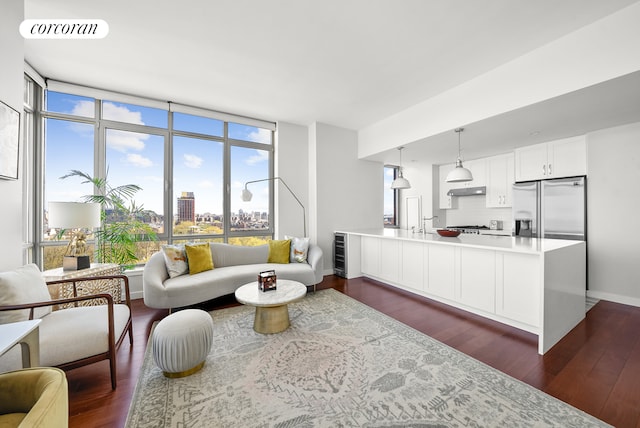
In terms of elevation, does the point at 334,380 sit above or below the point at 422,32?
below

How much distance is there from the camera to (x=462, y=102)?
325 centimetres

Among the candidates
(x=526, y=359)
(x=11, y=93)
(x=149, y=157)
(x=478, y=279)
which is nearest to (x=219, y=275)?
(x=149, y=157)

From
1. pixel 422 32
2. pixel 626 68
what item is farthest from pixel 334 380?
pixel 626 68

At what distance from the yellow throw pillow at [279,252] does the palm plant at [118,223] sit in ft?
5.39

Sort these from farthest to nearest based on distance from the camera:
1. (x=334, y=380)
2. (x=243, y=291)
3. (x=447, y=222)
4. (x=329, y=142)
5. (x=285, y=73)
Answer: (x=447, y=222)
(x=329, y=142)
(x=285, y=73)
(x=243, y=291)
(x=334, y=380)

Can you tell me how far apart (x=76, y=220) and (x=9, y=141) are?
0.92 m

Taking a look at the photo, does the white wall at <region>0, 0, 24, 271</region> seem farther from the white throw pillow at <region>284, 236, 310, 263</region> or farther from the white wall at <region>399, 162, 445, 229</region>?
the white wall at <region>399, 162, 445, 229</region>

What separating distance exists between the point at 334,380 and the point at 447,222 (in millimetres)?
5405

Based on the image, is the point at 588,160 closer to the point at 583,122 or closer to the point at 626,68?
the point at 583,122

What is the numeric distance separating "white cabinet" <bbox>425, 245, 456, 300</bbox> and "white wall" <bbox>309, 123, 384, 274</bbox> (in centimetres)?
191

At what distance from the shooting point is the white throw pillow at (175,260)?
3224 mm

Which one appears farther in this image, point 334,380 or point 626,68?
point 626,68

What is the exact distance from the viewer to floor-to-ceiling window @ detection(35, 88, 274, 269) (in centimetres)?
331

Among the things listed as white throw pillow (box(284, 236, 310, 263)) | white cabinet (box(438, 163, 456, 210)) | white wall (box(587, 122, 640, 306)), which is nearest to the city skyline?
white throw pillow (box(284, 236, 310, 263))
